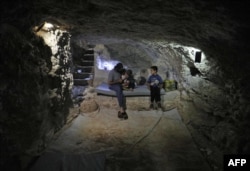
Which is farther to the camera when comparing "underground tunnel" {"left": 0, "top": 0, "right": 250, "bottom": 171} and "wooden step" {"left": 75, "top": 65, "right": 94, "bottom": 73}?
"wooden step" {"left": 75, "top": 65, "right": 94, "bottom": 73}

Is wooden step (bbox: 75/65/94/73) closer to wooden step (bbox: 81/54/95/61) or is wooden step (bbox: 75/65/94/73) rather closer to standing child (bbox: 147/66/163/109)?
wooden step (bbox: 81/54/95/61)

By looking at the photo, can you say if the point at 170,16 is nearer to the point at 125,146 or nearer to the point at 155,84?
the point at 125,146

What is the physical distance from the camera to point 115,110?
25.7 feet

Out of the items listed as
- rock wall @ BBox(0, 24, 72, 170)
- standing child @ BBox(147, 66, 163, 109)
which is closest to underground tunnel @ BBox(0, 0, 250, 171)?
rock wall @ BBox(0, 24, 72, 170)

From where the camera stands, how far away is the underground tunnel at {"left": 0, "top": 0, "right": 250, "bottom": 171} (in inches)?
126

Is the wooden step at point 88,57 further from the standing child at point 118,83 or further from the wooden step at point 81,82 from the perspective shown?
the standing child at point 118,83

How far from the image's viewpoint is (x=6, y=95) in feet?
11.1

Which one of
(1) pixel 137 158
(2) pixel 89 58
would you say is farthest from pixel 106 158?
(2) pixel 89 58

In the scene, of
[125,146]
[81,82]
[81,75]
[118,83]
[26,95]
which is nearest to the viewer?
[26,95]

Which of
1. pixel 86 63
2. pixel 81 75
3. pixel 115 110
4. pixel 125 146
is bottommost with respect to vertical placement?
pixel 125 146

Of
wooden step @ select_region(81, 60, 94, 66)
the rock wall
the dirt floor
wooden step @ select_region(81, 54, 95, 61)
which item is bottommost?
the dirt floor

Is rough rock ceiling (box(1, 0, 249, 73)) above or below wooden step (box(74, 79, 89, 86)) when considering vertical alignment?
above

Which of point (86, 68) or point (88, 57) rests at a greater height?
point (88, 57)

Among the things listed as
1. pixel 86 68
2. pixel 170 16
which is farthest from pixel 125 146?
pixel 86 68
